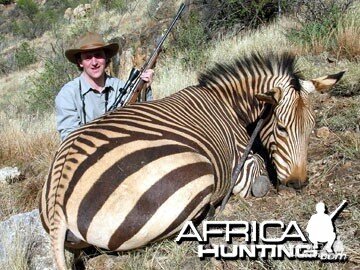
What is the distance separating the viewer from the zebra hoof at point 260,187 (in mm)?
3473

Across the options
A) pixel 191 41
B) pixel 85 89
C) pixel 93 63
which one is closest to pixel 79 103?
pixel 85 89

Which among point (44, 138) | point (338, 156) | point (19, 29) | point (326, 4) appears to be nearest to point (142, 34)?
point (326, 4)

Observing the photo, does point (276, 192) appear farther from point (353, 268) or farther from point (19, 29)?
point (19, 29)

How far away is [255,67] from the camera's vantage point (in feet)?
12.5

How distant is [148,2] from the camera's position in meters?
19.4

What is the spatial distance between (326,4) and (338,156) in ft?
14.8

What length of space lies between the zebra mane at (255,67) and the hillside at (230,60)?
21cm

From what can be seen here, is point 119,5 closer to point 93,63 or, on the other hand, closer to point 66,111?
point 93,63

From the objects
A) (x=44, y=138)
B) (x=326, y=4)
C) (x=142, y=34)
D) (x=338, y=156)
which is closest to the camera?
(x=338, y=156)

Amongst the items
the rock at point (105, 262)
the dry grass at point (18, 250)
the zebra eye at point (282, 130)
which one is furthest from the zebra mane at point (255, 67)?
the dry grass at point (18, 250)

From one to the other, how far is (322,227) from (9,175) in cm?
339

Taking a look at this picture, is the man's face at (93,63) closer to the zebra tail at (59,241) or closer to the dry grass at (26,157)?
the dry grass at (26,157)

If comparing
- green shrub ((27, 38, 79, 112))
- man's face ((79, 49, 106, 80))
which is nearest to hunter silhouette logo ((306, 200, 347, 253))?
man's face ((79, 49, 106, 80))

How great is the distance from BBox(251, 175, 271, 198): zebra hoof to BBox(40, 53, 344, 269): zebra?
0.05 m
